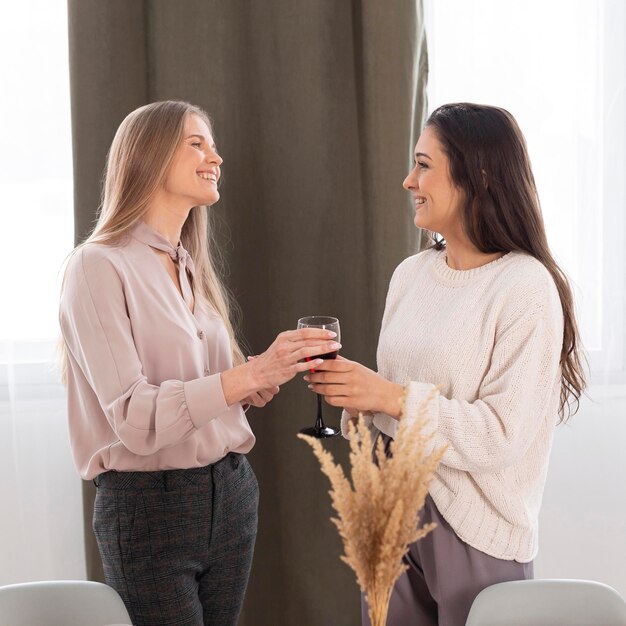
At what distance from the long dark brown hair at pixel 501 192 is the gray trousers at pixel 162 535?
34.9 inches

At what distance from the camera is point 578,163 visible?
2676 mm

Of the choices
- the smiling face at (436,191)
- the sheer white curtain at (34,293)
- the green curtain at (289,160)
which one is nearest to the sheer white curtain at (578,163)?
the green curtain at (289,160)

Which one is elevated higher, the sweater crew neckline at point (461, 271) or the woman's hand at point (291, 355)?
the sweater crew neckline at point (461, 271)

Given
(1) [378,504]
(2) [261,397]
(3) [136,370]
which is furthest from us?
(2) [261,397]

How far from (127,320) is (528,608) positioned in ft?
3.58

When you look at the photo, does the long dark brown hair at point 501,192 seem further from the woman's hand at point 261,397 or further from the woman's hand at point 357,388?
the woman's hand at point 261,397

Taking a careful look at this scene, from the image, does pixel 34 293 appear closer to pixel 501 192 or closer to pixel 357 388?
pixel 357 388

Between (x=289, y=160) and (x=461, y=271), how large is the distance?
1028 millimetres

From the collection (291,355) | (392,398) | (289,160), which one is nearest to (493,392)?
(392,398)

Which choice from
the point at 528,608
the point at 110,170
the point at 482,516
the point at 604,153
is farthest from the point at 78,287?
the point at 604,153

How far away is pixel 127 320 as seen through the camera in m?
1.80

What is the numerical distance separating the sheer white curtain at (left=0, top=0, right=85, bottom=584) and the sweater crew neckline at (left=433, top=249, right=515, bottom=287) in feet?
4.43

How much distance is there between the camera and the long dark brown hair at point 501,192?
1753 millimetres

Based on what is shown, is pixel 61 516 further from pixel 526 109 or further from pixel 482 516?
pixel 526 109
